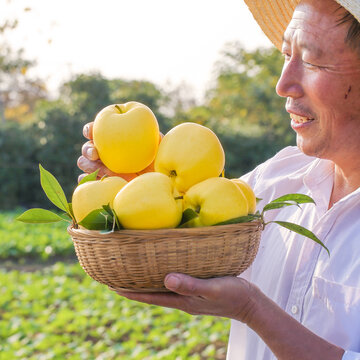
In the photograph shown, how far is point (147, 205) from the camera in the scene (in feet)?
4.33

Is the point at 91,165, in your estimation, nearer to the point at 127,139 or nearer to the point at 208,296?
the point at 127,139

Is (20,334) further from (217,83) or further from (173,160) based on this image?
(217,83)

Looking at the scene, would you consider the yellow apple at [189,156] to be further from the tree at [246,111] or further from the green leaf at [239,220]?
the tree at [246,111]

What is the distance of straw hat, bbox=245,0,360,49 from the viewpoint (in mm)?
1938

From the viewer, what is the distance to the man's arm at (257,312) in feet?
4.52

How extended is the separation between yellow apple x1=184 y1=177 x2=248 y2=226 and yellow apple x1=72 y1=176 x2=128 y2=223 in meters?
0.20

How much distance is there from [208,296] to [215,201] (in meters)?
0.24

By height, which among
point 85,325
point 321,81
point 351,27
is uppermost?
point 351,27

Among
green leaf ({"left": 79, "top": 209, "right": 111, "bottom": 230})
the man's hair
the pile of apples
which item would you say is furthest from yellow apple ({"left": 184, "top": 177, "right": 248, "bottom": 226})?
the man's hair

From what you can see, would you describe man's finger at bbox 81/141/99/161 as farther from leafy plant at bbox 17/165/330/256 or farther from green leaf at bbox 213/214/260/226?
green leaf at bbox 213/214/260/226

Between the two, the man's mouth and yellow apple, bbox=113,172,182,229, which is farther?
the man's mouth

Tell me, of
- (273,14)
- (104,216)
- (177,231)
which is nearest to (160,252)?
(177,231)

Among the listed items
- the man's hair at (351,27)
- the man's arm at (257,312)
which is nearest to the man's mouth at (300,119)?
the man's hair at (351,27)

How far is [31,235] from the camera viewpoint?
8133mm
